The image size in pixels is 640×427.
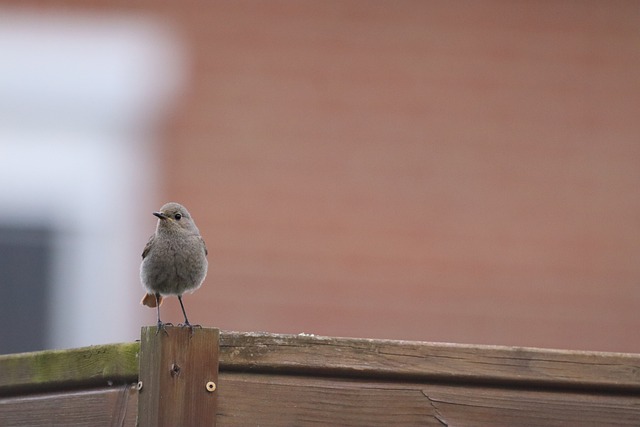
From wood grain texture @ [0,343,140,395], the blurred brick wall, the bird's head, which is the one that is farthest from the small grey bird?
the blurred brick wall

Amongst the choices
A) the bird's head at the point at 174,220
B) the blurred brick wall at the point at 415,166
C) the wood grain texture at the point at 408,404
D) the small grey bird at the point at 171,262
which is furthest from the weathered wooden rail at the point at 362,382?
the blurred brick wall at the point at 415,166

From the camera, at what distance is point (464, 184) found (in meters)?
9.24

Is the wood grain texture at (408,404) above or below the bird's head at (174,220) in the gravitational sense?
below

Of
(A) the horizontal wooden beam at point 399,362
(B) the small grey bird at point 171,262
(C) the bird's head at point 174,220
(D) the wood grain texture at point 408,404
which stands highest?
(C) the bird's head at point 174,220

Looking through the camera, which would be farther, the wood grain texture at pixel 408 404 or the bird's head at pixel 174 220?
the bird's head at pixel 174 220

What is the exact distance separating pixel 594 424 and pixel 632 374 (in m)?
0.16

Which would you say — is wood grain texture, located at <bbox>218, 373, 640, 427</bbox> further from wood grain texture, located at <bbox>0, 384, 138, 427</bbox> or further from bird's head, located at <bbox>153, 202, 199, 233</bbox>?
bird's head, located at <bbox>153, 202, 199, 233</bbox>

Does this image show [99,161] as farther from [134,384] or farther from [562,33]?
[134,384]

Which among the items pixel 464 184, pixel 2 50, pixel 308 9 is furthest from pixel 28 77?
pixel 464 184

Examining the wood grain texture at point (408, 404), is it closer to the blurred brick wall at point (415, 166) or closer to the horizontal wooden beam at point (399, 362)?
the horizontal wooden beam at point (399, 362)

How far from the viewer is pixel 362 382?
3.12m

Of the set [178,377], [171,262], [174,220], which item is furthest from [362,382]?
[174,220]

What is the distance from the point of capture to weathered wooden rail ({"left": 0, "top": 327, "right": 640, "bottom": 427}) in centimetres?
305

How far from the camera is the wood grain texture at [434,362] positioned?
308 cm
